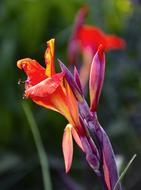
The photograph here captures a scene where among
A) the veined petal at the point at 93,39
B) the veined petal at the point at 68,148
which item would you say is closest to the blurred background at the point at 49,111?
the veined petal at the point at 93,39

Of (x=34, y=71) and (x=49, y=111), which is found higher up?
(x=34, y=71)

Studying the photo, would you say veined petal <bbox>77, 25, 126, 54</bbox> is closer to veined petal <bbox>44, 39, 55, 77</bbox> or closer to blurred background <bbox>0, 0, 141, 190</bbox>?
blurred background <bbox>0, 0, 141, 190</bbox>

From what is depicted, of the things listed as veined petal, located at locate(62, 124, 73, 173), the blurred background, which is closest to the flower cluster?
A: veined petal, located at locate(62, 124, 73, 173)

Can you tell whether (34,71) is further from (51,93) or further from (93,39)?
(93,39)

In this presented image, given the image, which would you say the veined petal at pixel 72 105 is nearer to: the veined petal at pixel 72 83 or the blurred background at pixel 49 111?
the veined petal at pixel 72 83

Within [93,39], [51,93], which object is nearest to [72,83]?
[51,93]

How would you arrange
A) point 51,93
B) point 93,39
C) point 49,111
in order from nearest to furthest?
point 51,93 < point 93,39 < point 49,111

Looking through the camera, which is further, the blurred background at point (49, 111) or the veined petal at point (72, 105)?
the blurred background at point (49, 111)
